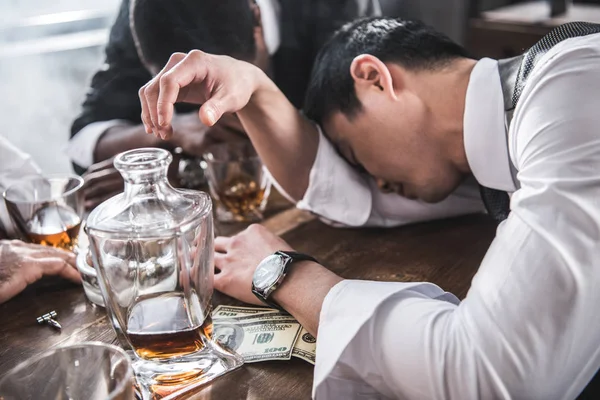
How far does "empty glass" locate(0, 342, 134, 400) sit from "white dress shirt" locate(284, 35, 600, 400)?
26 cm

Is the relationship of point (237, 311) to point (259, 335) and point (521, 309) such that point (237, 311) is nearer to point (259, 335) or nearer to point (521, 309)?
point (259, 335)

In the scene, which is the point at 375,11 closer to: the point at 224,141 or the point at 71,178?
the point at 224,141

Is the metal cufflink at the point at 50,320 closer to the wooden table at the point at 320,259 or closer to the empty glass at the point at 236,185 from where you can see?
the wooden table at the point at 320,259

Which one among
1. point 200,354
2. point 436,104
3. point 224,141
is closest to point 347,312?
point 200,354

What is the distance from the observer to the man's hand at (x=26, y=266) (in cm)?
112

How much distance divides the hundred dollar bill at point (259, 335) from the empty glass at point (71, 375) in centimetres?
24

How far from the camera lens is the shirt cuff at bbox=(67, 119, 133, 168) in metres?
1.97

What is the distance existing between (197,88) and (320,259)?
0.40 m

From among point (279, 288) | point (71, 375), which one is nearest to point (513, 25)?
point (279, 288)

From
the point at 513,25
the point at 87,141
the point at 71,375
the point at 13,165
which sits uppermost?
the point at 71,375

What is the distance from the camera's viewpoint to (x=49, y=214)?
1234mm

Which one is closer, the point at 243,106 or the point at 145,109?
the point at 145,109

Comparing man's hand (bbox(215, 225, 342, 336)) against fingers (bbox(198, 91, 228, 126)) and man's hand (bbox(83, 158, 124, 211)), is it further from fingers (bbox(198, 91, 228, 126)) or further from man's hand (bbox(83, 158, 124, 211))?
man's hand (bbox(83, 158, 124, 211))

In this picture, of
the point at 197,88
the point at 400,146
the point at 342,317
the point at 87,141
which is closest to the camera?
the point at 342,317
